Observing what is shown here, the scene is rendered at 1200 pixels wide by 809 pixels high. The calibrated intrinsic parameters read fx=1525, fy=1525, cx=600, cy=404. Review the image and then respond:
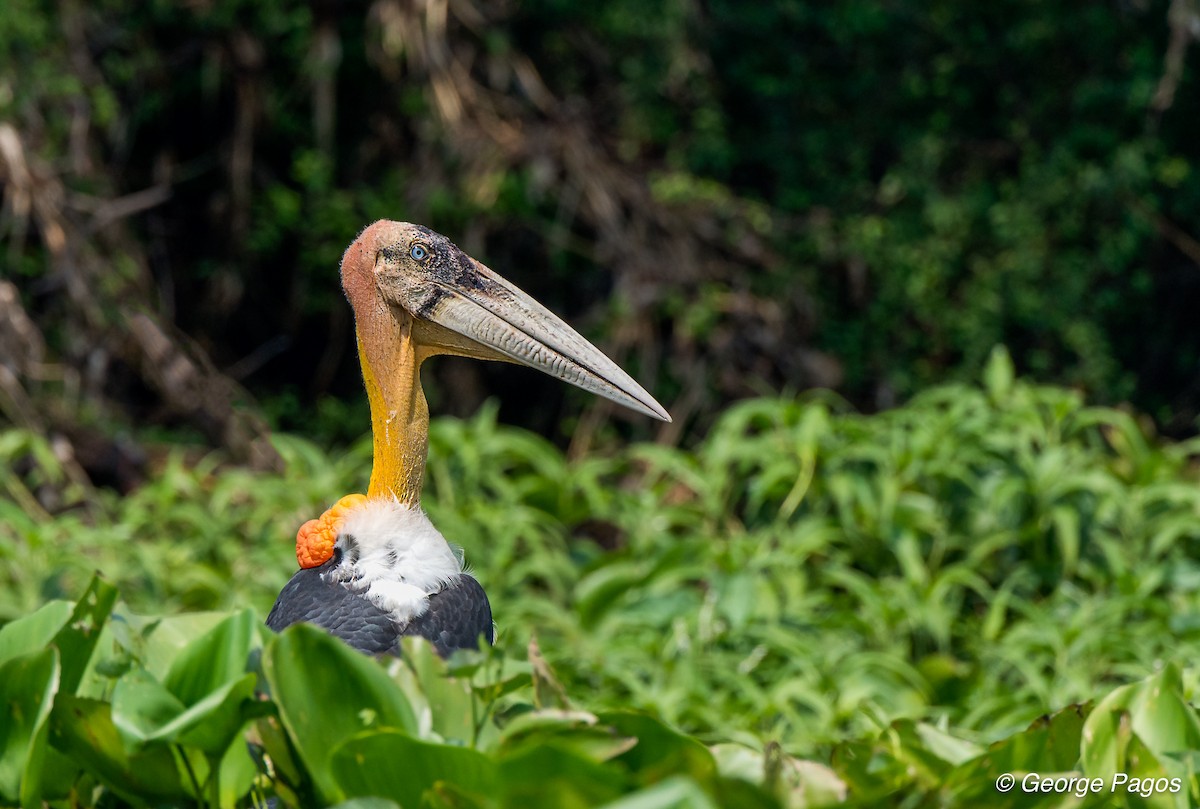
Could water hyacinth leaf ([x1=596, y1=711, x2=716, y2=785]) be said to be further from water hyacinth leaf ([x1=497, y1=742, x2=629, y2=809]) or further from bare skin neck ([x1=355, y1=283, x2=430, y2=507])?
bare skin neck ([x1=355, y1=283, x2=430, y2=507])

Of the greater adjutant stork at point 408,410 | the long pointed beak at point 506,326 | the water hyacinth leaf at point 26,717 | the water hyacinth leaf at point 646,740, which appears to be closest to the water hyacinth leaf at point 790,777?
the water hyacinth leaf at point 646,740

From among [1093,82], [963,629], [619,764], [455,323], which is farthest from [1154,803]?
[1093,82]

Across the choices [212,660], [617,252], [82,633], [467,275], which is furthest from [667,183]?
[212,660]

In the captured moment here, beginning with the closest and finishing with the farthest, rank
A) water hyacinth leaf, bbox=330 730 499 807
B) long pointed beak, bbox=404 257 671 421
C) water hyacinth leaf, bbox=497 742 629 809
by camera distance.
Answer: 1. water hyacinth leaf, bbox=497 742 629 809
2. water hyacinth leaf, bbox=330 730 499 807
3. long pointed beak, bbox=404 257 671 421

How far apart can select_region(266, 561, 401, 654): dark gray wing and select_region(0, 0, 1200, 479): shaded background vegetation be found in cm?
395

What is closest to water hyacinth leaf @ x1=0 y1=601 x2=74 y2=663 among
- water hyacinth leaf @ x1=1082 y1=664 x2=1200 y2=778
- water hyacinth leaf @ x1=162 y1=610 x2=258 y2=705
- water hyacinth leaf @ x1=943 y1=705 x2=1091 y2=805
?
water hyacinth leaf @ x1=162 y1=610 x2=258 y2=705

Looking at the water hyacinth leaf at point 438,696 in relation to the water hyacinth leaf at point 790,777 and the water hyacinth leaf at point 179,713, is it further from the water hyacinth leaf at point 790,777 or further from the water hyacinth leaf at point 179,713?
the water hyacinth leaf at point 790,777

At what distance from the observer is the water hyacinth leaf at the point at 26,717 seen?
7.17 ft

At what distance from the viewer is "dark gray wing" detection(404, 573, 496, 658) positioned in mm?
2779

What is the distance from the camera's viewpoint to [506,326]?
10.3 ft

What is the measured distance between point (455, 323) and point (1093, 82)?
16.4 feet

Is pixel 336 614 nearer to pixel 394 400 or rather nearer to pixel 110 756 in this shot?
pixel 394 400

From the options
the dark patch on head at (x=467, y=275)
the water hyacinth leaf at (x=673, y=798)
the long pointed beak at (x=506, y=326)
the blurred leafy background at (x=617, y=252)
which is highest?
the dark patch on head at (x=467, y=275)

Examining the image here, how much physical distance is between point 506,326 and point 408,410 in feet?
0.88
